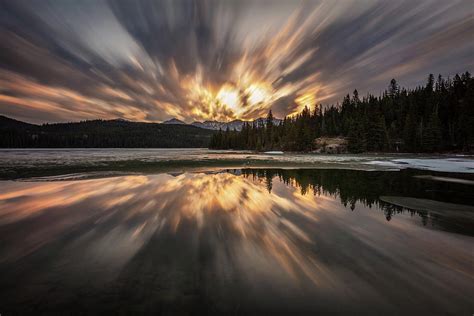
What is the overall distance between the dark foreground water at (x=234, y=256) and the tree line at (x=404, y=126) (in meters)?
78.5

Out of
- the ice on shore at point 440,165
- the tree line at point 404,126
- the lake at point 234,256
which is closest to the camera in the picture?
the lake at point 234,256

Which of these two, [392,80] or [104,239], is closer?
[104,239]

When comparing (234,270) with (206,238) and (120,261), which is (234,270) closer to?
(206,238)

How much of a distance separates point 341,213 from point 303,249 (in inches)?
177

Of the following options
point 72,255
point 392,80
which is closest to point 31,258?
point 72,255

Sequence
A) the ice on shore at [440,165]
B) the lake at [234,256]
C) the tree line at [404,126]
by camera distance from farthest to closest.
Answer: the tree line at [404,126] < the ice on shore at [440,165] < the lake at [234,256]

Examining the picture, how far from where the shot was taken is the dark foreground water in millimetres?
3869

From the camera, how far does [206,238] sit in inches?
267

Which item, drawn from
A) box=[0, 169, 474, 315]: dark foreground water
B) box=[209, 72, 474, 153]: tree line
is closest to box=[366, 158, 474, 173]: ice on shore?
box=[0, 169, 474, 315]: dark foreground water

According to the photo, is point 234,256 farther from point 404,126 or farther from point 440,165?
point 404,126

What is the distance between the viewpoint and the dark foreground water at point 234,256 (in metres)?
3.87

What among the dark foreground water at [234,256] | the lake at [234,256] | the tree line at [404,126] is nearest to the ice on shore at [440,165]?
the lake at [234,256]

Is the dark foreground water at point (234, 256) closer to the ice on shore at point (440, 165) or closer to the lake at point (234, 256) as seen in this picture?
the lake at point (234, 256)

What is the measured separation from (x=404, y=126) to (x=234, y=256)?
101100 mm
